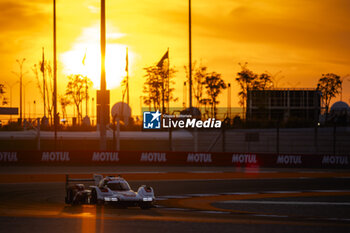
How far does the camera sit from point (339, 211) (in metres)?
18.3

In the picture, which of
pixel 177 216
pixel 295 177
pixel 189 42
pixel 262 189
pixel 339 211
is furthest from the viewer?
pixel 189 42

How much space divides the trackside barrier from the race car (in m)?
18.3

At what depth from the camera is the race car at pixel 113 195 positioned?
58.8ft

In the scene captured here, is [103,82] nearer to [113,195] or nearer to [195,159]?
[195,159]

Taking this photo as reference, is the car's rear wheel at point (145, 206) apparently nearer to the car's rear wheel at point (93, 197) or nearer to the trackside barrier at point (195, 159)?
the car's rear wheel at point (93, 197)

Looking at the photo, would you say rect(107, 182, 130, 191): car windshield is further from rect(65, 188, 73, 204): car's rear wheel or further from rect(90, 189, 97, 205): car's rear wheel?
rect(65, 188, 73, 204): car's rear wheel

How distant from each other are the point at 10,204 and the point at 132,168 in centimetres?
1713

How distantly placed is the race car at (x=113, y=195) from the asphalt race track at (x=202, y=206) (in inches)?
10.4

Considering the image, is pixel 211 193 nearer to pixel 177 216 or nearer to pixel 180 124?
pixel 177 216

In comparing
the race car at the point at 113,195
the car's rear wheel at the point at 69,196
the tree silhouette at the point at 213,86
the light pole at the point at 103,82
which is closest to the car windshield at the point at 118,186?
the race car at the point at 113,195

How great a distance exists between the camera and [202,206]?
19.3m

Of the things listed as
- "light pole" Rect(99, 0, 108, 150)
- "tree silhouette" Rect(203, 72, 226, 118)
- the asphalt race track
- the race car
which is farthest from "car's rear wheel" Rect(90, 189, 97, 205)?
"tree silhouette" Rect(203, 72, 226, 118)

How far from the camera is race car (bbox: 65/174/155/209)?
17922 millimetres

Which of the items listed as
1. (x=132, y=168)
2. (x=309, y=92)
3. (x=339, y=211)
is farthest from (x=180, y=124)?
(x=309, y=92)
